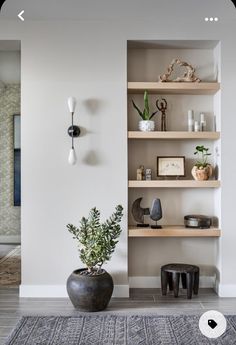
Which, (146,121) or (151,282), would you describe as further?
(151,282)

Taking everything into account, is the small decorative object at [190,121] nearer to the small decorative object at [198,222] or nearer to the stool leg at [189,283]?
the small decorative object at [198,222]

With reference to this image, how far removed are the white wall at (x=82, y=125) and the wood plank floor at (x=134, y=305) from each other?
0.19 meters

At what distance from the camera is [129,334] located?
10.0ft

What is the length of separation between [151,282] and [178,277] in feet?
1.60

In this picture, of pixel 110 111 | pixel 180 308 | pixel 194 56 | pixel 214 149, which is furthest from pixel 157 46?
pixel 180 308

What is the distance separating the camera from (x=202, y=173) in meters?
4.09

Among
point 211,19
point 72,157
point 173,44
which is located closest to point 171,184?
point 72,157

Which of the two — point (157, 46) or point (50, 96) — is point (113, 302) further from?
point (157, 46)

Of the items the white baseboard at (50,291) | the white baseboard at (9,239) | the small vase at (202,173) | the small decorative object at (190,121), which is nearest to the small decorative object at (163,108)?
the small decorative object at (190,121)

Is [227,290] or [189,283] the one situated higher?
[189,283]

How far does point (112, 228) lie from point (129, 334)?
1.02m

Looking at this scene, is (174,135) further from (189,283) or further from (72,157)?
(189,283)

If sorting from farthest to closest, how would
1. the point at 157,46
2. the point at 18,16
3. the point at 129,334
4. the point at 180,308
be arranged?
1. the point at 157,46
2. the point at 18,16
3. the point at 180,308
4. the point at 129,334

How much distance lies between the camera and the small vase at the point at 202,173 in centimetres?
409
